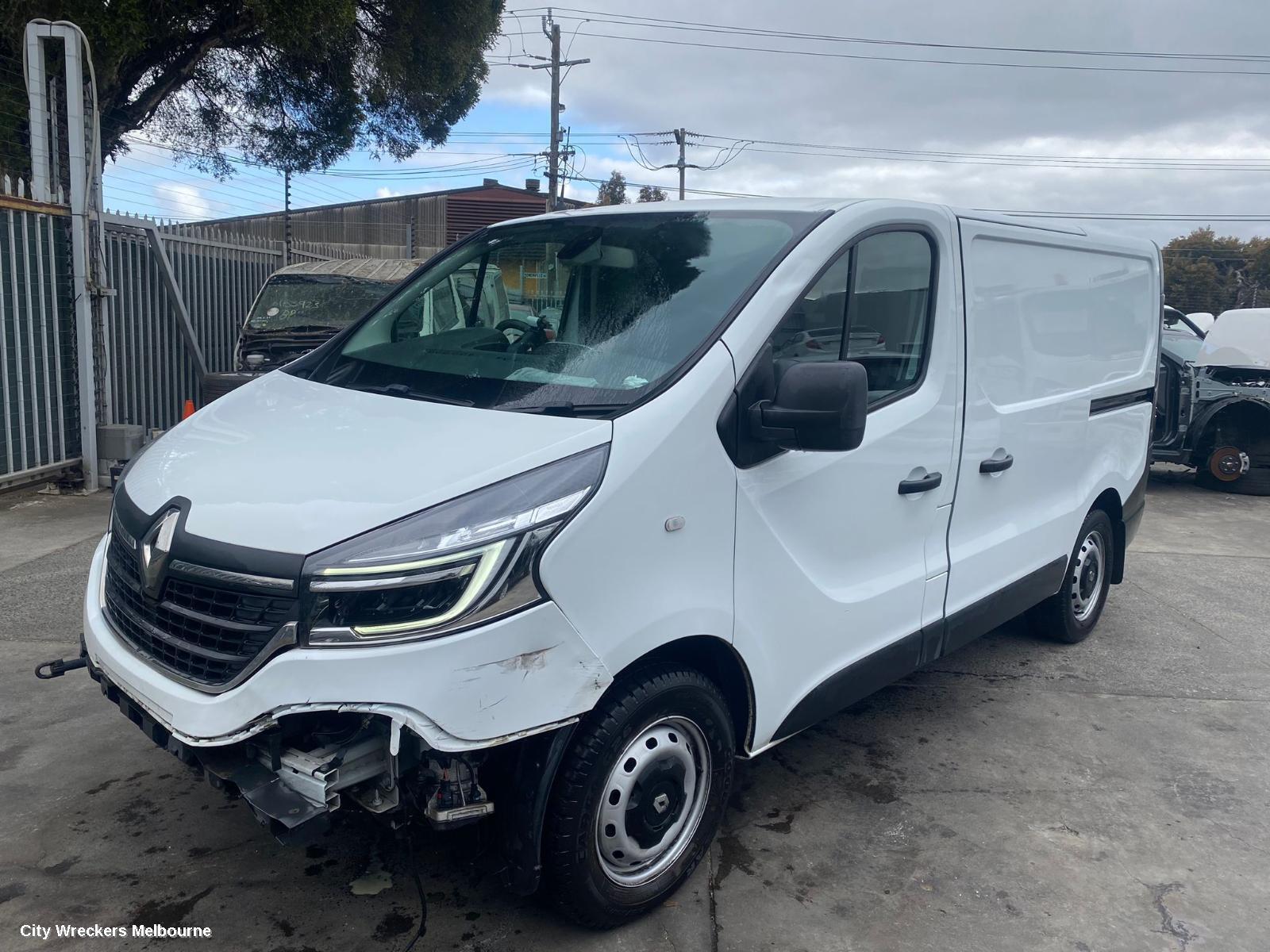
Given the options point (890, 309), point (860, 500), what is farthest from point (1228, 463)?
point (860, 500)

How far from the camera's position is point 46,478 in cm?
822

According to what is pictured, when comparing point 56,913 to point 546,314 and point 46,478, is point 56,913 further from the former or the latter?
point 46,478

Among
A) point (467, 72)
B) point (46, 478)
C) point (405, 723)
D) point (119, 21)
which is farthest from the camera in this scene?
point (467, 72)

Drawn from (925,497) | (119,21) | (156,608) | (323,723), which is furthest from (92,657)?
(119,21)

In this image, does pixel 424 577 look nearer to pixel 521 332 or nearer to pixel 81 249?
pixel 521 332

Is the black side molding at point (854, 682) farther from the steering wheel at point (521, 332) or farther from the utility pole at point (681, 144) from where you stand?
the utility pole at point (681, 144)

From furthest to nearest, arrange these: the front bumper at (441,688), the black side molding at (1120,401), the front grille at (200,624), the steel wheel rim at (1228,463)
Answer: the steel wheel rim at (1228,463) < the black side molding at (1120,401) < the front grille at (200,624) < the front bumper at (441,688)

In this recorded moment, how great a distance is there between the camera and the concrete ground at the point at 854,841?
297cm

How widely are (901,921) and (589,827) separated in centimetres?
107

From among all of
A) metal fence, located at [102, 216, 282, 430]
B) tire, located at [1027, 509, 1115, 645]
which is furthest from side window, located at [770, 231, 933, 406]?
metal fence, located at [102, 216, 282, 430]

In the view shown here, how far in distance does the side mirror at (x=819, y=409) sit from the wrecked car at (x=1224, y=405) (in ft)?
30.7

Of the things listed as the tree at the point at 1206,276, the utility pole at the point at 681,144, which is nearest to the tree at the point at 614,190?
the utility pole at the point at 681,144

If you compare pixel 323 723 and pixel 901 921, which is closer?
pixel 323 723

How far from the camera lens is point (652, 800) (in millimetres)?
2881
